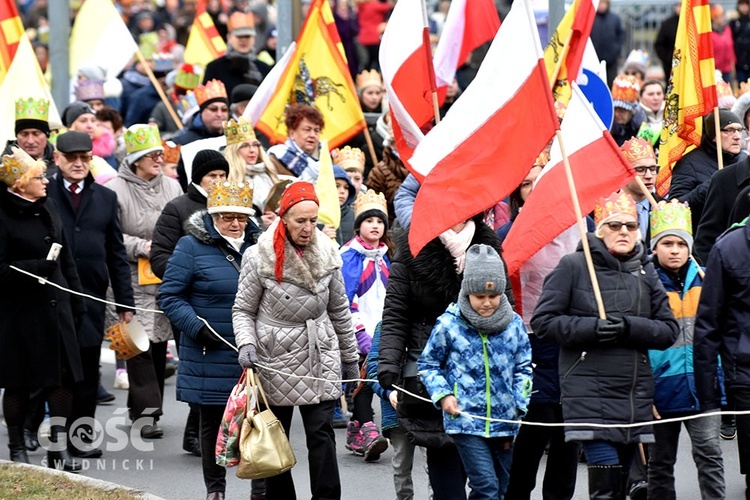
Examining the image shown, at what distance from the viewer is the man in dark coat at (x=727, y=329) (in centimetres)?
812

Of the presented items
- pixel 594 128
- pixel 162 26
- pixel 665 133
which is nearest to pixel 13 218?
pixel 594 128

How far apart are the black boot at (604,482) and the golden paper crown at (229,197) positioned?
2.76 metres

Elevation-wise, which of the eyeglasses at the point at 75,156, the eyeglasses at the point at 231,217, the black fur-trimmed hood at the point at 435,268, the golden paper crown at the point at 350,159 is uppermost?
the golden paper crown at the point at 350,159

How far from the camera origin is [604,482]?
25.5 ft

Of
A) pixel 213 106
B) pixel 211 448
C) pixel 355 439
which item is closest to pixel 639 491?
pixel 355 439

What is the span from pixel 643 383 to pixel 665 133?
3773 millimetres

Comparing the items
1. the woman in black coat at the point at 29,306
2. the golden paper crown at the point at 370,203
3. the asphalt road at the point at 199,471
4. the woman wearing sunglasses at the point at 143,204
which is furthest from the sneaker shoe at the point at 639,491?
the woman wearing sunglasses at the point at 143,204

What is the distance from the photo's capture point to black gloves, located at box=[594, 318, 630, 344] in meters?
7.74

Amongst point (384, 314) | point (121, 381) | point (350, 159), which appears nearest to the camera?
point (384, 314)

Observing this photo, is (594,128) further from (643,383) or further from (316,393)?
(316,393)

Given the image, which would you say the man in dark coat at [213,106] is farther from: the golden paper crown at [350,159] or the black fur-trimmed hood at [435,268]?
the black fur-trimmed hood at [435,268]

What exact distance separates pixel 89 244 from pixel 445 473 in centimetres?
365

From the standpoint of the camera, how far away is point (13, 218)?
9703 millimetres

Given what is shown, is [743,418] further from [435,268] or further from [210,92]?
[210,92]
